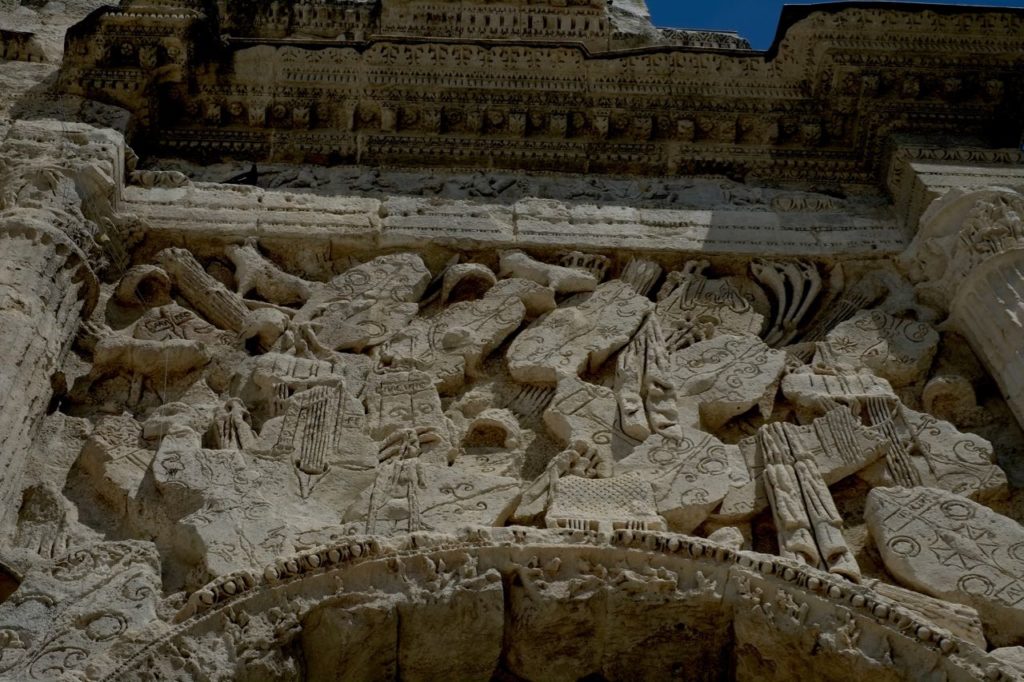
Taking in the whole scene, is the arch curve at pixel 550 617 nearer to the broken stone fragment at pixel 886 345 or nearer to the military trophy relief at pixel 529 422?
the military trophy relief at pixel 529 422

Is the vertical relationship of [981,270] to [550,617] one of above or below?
above

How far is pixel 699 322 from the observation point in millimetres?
6793

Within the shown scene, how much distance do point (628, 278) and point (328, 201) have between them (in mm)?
1692

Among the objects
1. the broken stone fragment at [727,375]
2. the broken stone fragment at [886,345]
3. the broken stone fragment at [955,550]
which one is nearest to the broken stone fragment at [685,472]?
the broken stone fragment at [727,375]

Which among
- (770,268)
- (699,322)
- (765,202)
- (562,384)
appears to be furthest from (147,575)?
(765,202)

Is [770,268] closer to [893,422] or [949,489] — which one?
[893,422]


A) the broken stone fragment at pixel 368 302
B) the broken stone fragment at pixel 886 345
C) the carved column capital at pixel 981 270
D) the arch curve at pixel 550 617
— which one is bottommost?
the arch curve at pixel 550 617

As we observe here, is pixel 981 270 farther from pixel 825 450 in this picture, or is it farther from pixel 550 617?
pixel 550 617

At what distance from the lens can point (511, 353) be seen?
253 inches

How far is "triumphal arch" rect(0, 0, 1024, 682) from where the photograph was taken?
16.1 feet

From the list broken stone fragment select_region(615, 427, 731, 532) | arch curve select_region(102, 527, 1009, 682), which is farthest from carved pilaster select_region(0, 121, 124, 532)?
broken stone fragment select_region(615, 427, 731, 532)

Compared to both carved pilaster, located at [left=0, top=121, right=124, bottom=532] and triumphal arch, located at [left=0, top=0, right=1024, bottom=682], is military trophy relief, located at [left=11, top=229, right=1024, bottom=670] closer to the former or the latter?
triumphal arch, located at [left=0, top=0, right=1024, bottom=682]

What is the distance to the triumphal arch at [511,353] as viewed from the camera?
492 centimetres

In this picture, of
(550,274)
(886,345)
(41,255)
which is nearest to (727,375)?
(886,345)
